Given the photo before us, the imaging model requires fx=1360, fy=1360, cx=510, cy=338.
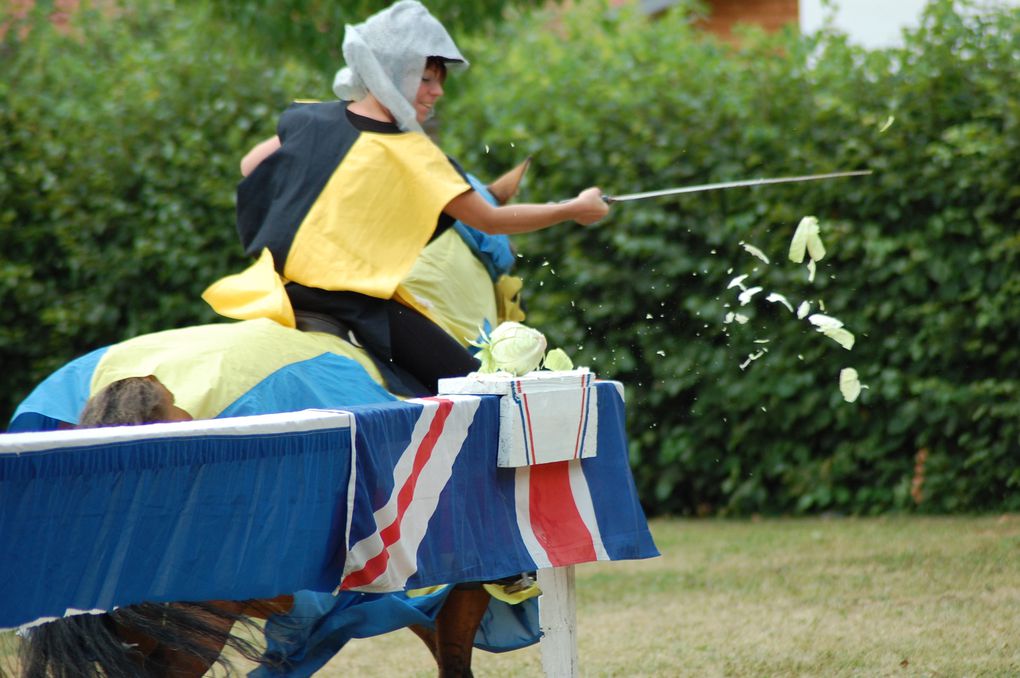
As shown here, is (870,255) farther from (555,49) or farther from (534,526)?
(555,49)

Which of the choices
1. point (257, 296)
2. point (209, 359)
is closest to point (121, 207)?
point (257, 296)

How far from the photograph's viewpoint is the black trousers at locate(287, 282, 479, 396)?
3.86 m

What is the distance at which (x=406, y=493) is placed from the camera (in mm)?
3041

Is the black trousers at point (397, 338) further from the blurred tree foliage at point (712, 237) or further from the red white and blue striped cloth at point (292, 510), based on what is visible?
the blurred tree foliage at point (712, 237)

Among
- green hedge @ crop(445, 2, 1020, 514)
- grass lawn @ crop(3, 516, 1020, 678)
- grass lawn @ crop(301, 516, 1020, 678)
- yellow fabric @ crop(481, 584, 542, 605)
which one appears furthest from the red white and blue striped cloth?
green hedge @ crop(445, 2, 1020, 514)

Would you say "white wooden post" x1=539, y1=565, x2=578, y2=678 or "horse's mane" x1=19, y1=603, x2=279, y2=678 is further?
"white wooden post" x1=539, y1=565, x2=578, y2=678

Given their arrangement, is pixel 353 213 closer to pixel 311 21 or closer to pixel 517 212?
pixel 517 212

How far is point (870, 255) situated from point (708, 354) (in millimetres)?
991

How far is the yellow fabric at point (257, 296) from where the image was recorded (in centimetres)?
377

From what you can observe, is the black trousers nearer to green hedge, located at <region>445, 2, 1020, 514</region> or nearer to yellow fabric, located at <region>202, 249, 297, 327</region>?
yellow fabric, located at <region>202, 249, 297, 327</region>

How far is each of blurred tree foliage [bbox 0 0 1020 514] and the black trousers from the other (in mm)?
3242

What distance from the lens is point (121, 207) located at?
27.5 feet

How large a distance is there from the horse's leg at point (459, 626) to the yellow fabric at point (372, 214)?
0.94 meters

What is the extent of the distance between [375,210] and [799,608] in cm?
257
